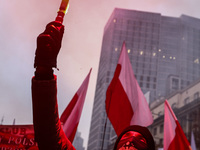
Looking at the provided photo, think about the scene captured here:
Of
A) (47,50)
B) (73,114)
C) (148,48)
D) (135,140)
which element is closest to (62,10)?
(47,50)

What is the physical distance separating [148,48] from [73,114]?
311 ft

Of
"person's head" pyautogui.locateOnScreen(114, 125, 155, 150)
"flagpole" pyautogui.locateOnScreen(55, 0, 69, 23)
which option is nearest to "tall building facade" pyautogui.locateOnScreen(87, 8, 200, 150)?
"person's head" pyautogui.locateOnScreen(114, 125, 155, 150)

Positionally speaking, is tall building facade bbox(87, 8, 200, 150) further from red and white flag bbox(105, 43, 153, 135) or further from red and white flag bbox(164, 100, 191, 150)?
Answer: red and white flag bbox(164, 100, 191, 150)

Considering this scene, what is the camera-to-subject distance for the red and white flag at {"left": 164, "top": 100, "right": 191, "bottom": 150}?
256 inches

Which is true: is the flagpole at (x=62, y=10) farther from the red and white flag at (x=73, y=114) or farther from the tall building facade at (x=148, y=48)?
the tall building facade at (x=148, y=48)

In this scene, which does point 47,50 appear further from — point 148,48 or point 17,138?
point 148,48

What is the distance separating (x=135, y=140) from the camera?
1.72 metres

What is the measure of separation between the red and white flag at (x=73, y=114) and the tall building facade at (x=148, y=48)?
77781 mm

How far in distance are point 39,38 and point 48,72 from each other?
14 centimetres

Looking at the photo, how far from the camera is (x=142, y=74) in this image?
313 feet

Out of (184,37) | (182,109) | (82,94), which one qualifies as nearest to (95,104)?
(184,37)

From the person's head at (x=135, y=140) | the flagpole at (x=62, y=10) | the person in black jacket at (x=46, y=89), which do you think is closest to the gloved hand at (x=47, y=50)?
the person in black jacket at (x=46, y=89)

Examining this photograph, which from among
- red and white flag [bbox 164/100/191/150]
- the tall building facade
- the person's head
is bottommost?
red and white flag [bbox 164/100/191/150]

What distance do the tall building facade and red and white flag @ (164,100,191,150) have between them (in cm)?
7751
